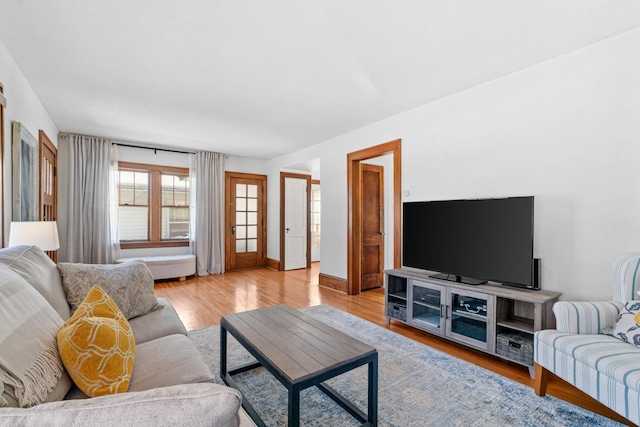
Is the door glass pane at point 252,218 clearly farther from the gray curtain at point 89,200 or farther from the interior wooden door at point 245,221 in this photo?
the gray curtain at point 89,200

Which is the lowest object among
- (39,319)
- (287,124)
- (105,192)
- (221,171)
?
(39,319)

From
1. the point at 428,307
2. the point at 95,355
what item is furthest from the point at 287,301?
the point at 95,355

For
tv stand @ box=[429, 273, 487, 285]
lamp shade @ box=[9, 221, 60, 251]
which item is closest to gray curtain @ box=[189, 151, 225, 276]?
lamp shade @ box=[9, 221, 60, 251]

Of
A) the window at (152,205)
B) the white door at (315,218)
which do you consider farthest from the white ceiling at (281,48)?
the white door at (315,218)

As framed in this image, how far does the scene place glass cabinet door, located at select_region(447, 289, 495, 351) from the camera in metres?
2.46

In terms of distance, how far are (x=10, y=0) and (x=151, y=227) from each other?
4441mm

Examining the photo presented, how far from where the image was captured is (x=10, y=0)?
1810 mm

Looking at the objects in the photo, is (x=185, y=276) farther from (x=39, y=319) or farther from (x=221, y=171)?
(x=39, y=319)

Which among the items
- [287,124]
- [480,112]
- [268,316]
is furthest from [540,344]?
[287,124]

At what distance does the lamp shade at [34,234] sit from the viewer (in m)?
2.22

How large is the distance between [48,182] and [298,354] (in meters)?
4.61

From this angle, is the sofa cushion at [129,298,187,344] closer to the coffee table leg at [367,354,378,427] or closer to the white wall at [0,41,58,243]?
the coffee table leg at [367,354,378,427]

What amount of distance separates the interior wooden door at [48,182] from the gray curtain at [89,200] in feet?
0.76

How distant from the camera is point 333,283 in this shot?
15.9 feet
